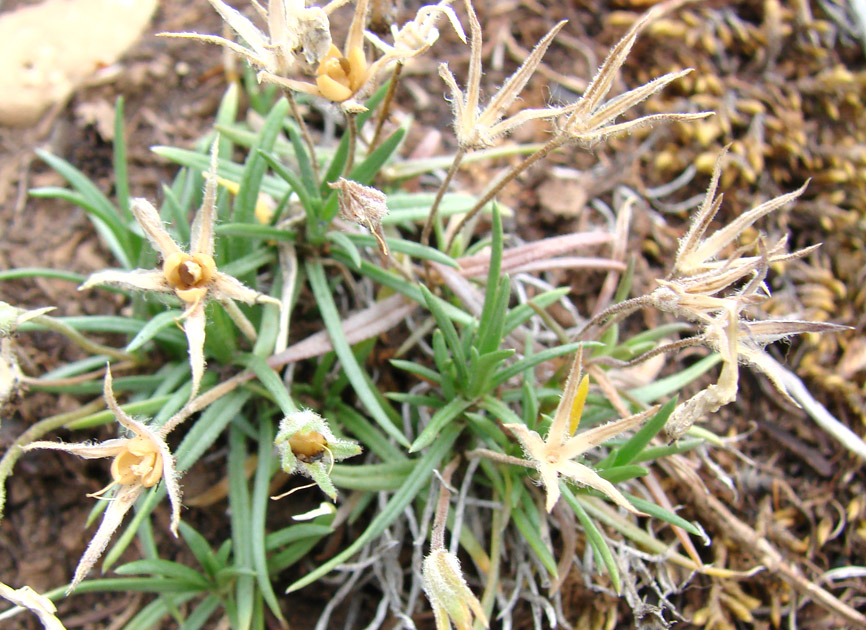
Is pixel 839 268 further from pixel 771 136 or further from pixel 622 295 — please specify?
pixel 622 295

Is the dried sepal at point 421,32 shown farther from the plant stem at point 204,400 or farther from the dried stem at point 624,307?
the plant stem at point 204,400

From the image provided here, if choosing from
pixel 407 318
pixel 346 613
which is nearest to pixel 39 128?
pixel 407 318

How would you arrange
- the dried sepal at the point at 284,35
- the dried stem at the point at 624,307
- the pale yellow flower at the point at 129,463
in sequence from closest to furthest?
1. the pale yellow flower at the point at 129,463
2. the dried sepal at the point at 284,35
3. the dried stem at the point at 624,307

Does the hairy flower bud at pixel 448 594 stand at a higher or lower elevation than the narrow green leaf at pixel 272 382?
lower

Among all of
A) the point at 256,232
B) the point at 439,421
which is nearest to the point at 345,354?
the point at 439,421

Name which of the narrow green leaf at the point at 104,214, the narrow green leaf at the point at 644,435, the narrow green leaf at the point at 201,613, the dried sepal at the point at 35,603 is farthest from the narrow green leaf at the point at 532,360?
the narrow green leaf at the point at 104,214

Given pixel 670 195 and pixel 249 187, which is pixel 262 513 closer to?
pixel 249 187
